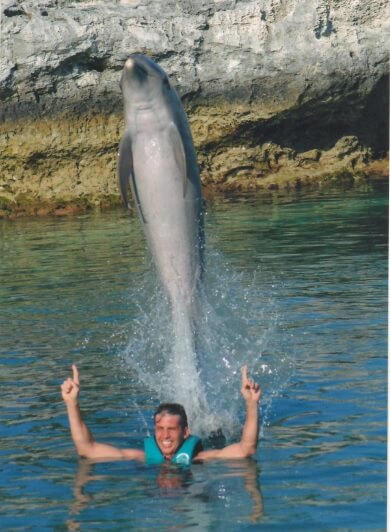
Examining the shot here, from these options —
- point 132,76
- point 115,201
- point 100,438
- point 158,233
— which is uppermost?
point 132,76

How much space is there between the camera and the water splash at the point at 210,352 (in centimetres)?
999

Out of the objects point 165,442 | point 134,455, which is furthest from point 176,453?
point 134,455

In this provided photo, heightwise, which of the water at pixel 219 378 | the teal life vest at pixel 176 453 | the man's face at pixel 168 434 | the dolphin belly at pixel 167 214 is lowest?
the water at pixel 219 378

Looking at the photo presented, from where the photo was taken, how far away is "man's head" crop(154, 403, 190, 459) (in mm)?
8672

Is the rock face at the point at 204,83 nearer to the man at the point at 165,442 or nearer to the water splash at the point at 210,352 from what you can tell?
the water splash at the point at 210,352

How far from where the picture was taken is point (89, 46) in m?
28.6

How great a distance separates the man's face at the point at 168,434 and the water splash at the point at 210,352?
3.57ft

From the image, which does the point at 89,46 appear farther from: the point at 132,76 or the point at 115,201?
the point at 132,76

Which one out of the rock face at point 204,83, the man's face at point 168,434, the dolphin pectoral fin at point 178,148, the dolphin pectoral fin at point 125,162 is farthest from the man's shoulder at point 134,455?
the rock face at point 204,83

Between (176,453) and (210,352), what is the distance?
2.28 metres

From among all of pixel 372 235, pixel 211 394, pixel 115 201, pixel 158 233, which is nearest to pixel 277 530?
pixel 158 233

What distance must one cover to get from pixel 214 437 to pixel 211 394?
662mm

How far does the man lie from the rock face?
19.9 meters

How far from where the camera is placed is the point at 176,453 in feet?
28.8
